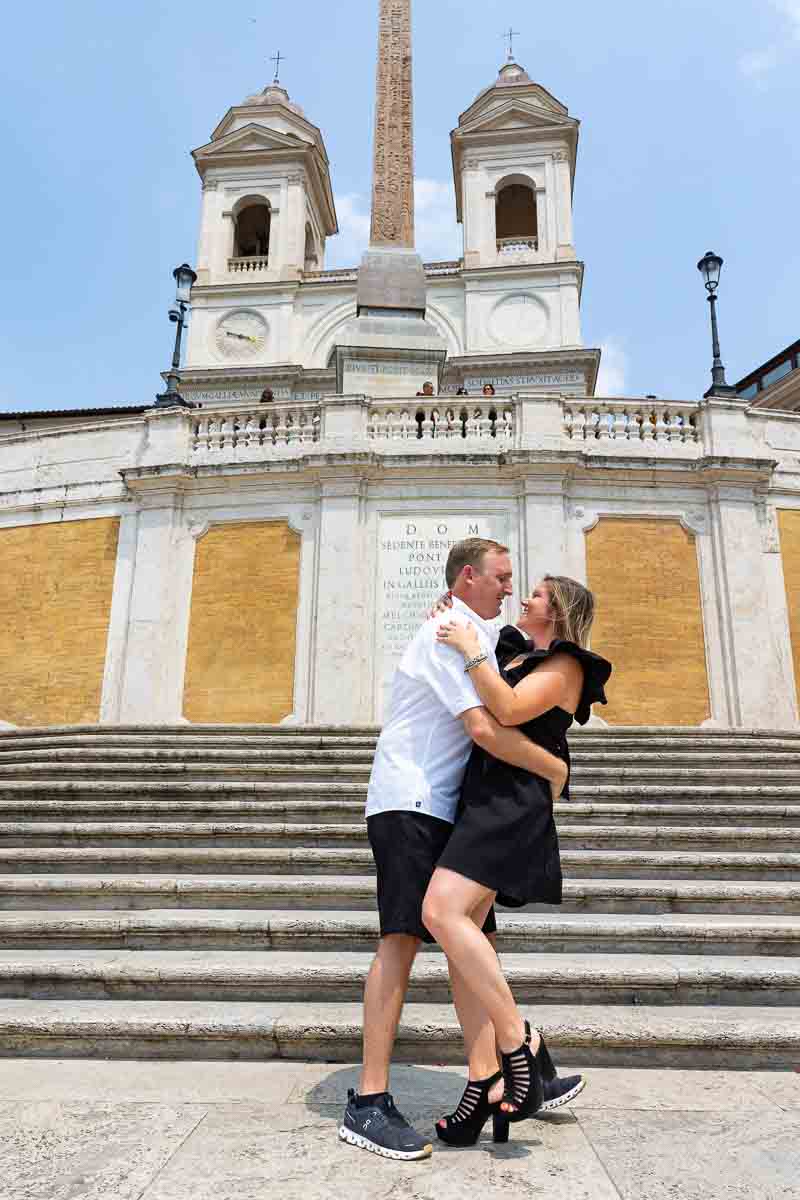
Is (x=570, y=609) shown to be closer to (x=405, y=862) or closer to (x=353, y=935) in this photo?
(x=405, y=862)

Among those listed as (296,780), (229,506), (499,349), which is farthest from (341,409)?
(499,349)

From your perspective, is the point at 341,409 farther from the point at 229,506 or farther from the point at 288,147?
the point at 288,147

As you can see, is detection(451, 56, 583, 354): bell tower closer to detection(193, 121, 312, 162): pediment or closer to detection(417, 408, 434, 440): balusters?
detection(193, 121, 312, 162): pediment

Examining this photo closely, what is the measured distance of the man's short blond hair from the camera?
334cm

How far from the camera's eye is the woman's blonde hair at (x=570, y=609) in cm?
325

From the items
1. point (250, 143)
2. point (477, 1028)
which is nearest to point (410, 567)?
point (477, 1028)

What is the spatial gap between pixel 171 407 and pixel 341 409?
3107mm

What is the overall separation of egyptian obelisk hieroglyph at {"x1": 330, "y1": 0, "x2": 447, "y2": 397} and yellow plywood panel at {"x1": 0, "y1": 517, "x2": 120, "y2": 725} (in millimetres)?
5202

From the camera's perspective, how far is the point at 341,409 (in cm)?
1432

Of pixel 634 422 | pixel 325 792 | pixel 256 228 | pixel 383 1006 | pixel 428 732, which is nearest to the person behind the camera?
pixel 383 1006

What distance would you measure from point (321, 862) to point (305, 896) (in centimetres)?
51

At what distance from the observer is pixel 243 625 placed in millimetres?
14039

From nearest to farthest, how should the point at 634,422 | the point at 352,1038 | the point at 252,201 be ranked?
the point at 352,1038 < the point at 634,422 < the point at 252,201

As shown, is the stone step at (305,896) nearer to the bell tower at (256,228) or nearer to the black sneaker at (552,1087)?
the black sneaker at (552,1087)
